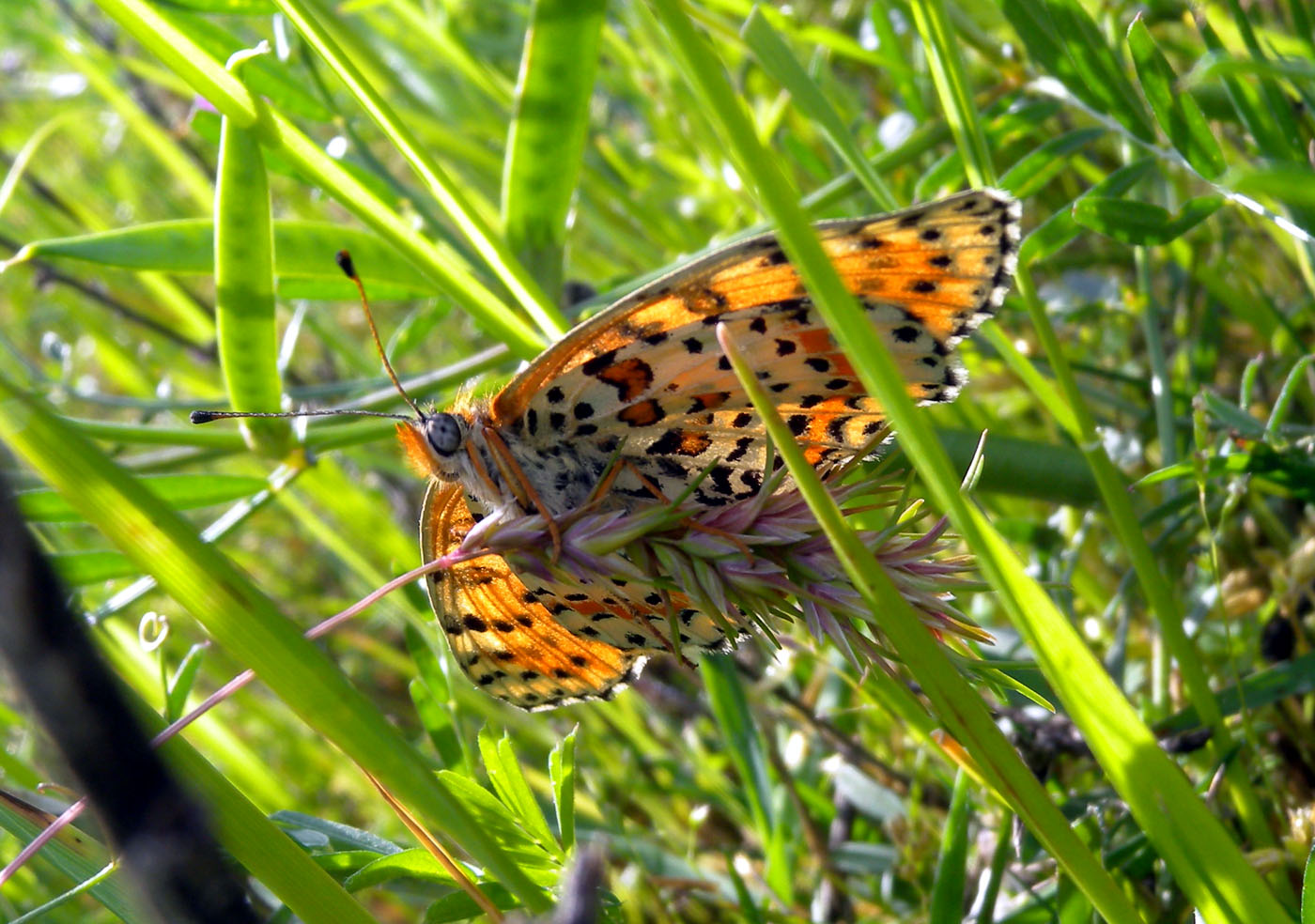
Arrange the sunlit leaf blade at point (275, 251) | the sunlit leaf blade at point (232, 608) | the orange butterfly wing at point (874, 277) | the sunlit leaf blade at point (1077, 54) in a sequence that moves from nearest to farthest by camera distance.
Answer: the sunlit leaf blade at point (232, 608)
the orange butterfly wing at point (874, 277)
the sunlit leaf blade at point (1077, 54)
the sunlit leaf blade at point (275, 251)

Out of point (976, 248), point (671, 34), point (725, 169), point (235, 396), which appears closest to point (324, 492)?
point (235, 396)

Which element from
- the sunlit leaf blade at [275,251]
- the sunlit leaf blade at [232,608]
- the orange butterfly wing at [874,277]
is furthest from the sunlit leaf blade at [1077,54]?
the sunlit leaf blade at [232,608]

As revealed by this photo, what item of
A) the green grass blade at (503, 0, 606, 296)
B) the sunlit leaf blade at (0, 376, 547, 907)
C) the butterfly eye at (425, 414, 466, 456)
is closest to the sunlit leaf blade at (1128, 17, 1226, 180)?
the green grass blade at (503, 0, 606, 296)

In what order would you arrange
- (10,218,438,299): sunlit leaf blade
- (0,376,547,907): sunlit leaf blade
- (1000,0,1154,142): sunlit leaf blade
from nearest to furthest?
(0,376,547,907): sunlit leaf blade
(1000,0,1154,142): sunlit leaf blade
(10,218,438,299): sunlit leaf blade

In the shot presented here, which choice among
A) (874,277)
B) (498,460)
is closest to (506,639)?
(498,460)

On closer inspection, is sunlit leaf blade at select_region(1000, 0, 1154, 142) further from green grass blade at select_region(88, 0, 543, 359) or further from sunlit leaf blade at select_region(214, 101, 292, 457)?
sunlit leaf blade at select_region(214, 101, 292, 457)

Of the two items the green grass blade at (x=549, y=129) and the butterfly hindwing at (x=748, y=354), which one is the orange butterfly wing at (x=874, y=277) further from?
the green grass blade at (x=549, y=129)

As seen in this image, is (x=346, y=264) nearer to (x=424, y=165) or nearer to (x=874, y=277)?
(x=424, y=165)
